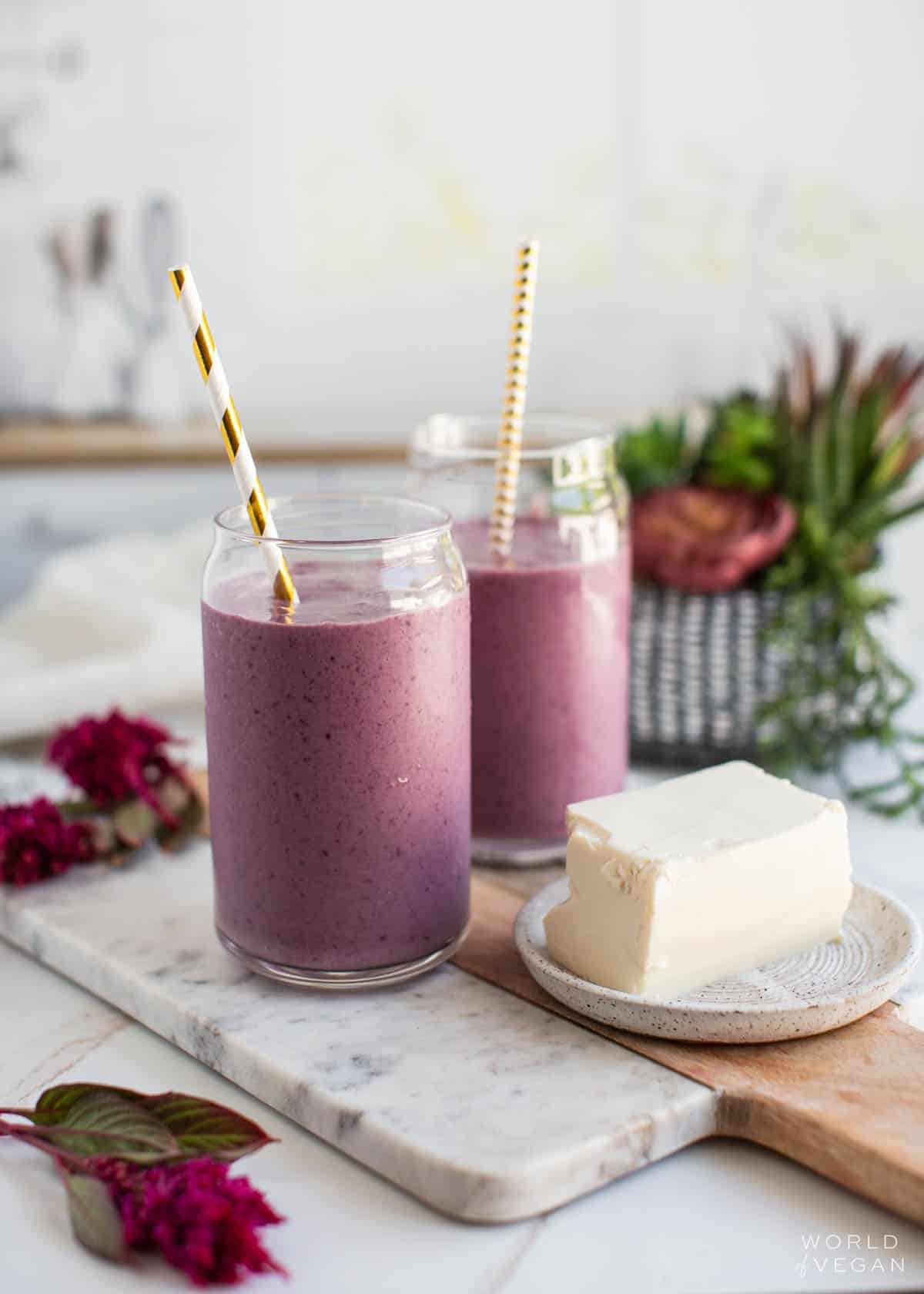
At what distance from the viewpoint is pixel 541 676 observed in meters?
1.08

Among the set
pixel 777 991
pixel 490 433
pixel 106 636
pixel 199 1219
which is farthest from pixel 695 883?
pixel 106 636

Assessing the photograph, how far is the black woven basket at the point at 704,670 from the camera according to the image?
4.22 ft

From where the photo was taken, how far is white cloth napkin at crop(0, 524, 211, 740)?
1390mm

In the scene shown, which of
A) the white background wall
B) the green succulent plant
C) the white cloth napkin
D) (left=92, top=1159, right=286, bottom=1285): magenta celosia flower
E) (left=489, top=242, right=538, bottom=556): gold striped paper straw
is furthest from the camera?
the white background wall

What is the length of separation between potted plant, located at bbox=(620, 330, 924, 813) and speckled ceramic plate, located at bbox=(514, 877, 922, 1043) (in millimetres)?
306

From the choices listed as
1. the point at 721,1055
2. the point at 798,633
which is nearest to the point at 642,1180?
the point at 721,1055

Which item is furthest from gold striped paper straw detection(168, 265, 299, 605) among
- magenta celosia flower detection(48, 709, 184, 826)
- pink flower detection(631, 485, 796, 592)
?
pink flower detection(631, 485, 796, 592)

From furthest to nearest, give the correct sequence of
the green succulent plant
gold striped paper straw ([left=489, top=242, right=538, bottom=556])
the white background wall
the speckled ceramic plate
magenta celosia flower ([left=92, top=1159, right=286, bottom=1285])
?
the white background wall < the green succulent plant < gold striped paper straw ([left=489, top=242, right=538, bottom=556]) < the speckled ceramic plate < magenta celosia flower ([left=92, top=1159, right=286, bottom=1285])

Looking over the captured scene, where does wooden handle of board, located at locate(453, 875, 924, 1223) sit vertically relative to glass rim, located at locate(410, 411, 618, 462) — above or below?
below

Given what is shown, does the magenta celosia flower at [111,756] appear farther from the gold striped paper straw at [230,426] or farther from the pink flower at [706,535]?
the pink flower at [706,535]

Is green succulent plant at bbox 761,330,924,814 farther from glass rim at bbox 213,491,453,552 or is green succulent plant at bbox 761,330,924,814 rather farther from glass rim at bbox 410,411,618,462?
glass rim at bbox 213,491,453,552

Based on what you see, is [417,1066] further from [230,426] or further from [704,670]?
[704,670]

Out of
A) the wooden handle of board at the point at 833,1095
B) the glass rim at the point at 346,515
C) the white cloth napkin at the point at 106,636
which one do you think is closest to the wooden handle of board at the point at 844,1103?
the wooden handle of board at the point at 833,1095

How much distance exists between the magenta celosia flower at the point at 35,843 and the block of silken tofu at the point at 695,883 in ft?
1.37
